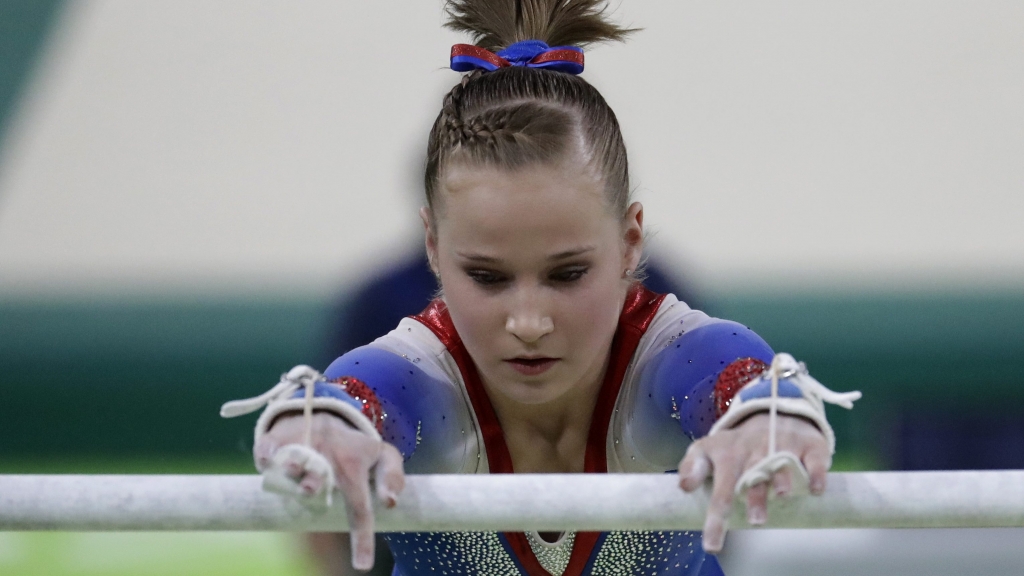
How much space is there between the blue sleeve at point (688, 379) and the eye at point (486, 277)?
16 cm

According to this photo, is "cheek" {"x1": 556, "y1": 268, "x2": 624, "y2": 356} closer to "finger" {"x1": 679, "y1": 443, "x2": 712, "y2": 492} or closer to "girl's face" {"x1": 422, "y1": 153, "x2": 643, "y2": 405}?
"girl's face" {"x1": 422, "y1": 153, "x2": 643, "y2": 405}

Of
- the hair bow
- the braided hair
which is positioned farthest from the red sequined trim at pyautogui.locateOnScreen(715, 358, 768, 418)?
the hair bow

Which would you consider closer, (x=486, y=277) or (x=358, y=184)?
(x=486, y=277)

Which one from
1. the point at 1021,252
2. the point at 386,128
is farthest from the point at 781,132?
the point at 386,128

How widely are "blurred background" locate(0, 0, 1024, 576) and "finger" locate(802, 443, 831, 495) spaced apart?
1674mm

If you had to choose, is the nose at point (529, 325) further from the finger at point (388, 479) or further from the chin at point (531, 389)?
the finger at point (388, 479)

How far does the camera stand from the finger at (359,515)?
614 millimetres

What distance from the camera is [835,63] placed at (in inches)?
92.4

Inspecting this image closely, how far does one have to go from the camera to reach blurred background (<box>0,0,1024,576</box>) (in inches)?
90.3

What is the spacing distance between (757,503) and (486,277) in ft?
1.04

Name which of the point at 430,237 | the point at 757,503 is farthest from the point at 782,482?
the point at 430,237

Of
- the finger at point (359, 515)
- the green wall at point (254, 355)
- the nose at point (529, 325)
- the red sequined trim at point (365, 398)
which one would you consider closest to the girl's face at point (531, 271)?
the nose at point (529, 325)

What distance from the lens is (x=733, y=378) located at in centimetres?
74

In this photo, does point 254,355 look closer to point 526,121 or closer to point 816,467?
point 526,121
